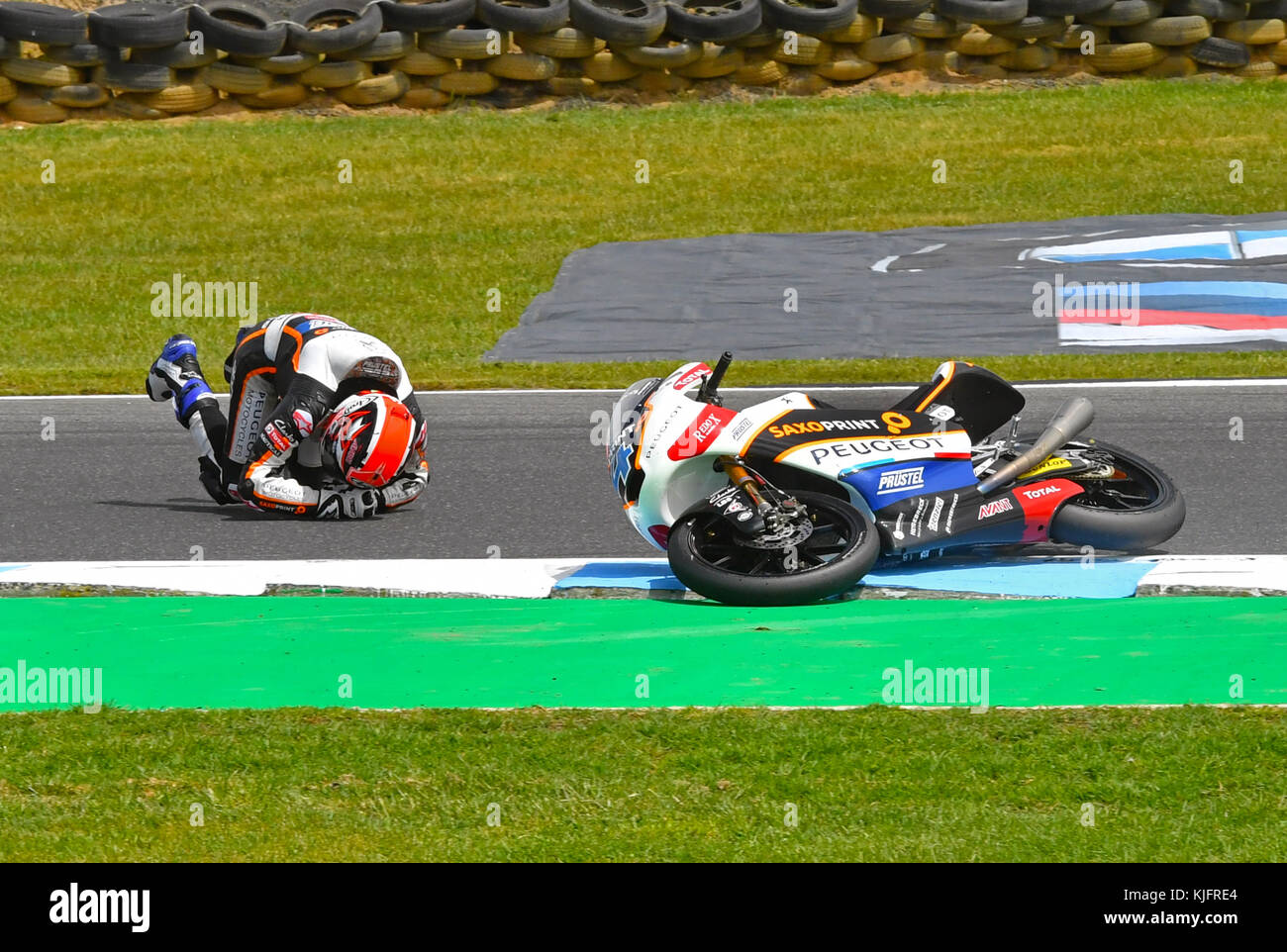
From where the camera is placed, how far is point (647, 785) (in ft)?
18.2

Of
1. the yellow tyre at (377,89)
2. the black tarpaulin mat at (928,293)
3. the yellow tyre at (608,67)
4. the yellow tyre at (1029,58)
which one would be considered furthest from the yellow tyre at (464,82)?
the yellow tyre at (1029,58)

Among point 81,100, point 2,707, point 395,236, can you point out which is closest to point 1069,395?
point 2,707

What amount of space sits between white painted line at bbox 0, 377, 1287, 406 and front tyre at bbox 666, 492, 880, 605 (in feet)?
16.8

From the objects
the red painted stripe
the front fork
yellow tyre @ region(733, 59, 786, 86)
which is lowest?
the red painted stripe

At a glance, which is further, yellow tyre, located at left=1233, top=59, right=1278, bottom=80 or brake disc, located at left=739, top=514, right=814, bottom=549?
yellow tyre, located at left=1233, top=59, right=1278, bottom=80

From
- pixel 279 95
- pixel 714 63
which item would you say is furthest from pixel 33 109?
pixel 714 63

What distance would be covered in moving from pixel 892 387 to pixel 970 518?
16.5 feet

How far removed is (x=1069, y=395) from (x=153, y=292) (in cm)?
945

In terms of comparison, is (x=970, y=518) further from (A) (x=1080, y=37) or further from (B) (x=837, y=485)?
(A) (x=1080, y=37)

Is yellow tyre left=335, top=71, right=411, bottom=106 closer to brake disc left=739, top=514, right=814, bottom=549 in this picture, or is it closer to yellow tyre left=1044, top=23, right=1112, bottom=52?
yellow tyre left=1044, top=23, right=1112, bottom=52

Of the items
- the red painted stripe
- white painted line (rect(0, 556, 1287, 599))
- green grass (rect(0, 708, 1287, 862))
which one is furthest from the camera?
the red painted stripe

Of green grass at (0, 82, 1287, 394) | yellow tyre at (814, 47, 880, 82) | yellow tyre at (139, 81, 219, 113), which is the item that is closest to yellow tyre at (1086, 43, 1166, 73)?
green grass at (0, 82, 1287, 394)

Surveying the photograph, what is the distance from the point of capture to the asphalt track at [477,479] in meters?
9.09

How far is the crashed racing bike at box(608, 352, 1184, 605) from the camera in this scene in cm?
758
